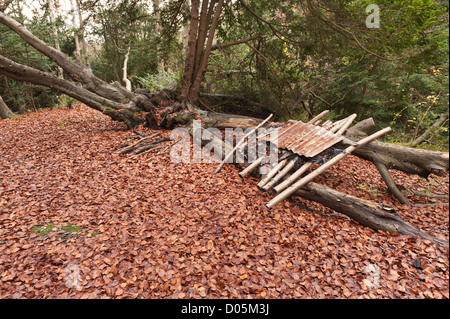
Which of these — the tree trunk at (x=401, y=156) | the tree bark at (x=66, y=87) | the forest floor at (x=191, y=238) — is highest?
the tree bark at (x=66, y=87)

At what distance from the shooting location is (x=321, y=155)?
4.59 metres

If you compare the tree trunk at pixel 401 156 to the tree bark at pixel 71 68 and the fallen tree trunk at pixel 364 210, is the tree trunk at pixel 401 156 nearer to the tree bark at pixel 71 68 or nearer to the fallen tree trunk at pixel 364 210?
the fallen tree trunk at pixel 364 210

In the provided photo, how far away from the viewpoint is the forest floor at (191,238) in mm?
2936

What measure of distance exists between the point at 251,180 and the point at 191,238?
2.16m

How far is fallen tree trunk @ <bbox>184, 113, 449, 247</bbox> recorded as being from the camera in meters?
3.50

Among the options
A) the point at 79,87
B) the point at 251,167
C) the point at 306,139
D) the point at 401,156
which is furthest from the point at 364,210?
the point at 79,87

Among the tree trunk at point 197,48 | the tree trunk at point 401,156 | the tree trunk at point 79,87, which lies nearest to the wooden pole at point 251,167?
the tree trunk at point 401,156

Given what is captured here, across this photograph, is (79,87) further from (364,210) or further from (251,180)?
(364,210)

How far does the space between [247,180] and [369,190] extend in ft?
8.94

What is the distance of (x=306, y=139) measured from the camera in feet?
16.6

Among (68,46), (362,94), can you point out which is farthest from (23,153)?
(68,46)

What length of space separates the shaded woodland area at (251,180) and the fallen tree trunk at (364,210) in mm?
21

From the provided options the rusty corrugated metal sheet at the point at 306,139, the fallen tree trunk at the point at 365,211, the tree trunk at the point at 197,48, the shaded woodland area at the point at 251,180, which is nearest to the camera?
the shaded woodland area at the point at 251,180
